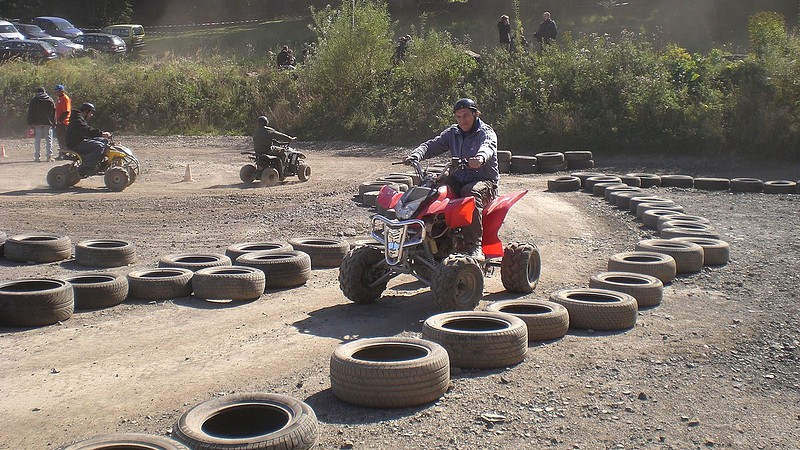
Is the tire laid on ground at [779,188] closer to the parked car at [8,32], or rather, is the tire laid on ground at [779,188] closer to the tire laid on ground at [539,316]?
the tire laid on ground at [539,316]

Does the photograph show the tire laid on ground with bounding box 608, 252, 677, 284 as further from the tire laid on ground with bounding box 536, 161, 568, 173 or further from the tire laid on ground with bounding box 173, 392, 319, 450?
the tire laid on ground with bounding box 536, 161, 568, 173

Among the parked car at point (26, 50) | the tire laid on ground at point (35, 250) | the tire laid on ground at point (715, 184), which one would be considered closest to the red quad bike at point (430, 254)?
the tire laid on ground at point (35, 250)

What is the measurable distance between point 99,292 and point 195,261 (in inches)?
66.0

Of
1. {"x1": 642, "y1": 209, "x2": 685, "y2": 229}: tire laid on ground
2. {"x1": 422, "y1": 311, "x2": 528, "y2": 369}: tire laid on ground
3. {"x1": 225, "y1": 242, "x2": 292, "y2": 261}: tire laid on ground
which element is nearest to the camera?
{"x1": 422, "y1": 311, "x2": 528, "y2": 369}: tire laid on ground

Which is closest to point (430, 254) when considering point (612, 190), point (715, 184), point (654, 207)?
point (654, 207)

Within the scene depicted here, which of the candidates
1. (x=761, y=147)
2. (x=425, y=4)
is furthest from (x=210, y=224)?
(x=425, y=4)

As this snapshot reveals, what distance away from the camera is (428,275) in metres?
8.94

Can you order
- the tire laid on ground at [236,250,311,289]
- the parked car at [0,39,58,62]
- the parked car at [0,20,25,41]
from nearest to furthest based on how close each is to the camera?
1. the tire laid on ground at [236,250,311,289]
2. the parked car at [0,39,58,62]
3. the parked car at [0,20,25,41]

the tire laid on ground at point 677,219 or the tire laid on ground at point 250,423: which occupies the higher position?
the tire laid on ground at point 677,219

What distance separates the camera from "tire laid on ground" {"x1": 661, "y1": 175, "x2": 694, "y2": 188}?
1975 cm

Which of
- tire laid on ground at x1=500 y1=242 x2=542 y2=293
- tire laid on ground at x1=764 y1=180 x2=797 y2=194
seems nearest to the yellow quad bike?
tire laid on ground at x1=500 y1=242 x2=542 y2=293

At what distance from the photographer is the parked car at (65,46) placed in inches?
1738

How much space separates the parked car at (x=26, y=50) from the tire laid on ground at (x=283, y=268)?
34.4 m

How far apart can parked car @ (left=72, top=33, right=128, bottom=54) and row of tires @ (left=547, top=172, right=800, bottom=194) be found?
34.7 metres
